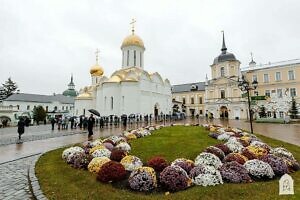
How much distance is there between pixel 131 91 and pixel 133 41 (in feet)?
38.5

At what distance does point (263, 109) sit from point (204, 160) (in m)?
43.8

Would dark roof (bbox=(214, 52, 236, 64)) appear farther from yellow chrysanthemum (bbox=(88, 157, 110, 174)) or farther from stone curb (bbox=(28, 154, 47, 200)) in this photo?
stone curb (bbox=(28, 154, 47, 200))

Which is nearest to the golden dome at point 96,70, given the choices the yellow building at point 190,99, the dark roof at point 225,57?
the yellow building at point 190,99

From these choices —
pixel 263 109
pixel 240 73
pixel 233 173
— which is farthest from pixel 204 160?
pixel 240 73

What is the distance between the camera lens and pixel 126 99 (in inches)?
1721

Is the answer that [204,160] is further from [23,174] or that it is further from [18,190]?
[23,174]

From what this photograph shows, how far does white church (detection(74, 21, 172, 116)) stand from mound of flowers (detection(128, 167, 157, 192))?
122ft

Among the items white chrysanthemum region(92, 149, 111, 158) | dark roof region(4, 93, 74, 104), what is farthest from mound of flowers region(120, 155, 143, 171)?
dark roof region(4, 93, 74, 104)

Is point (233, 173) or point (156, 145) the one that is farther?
point (156, 145)

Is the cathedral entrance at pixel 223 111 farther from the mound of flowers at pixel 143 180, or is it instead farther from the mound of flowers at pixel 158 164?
the mound of flowers at pixel 143 180

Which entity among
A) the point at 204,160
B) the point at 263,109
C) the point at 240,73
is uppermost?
the point at 240,73

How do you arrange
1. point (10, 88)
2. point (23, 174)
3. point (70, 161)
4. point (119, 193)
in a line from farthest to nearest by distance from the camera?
point (10, 88) → point (70, 161) → point (23, 174) → point (119, 193)

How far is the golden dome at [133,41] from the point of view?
48.4 meters

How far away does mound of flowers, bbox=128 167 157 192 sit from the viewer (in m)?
6.04
